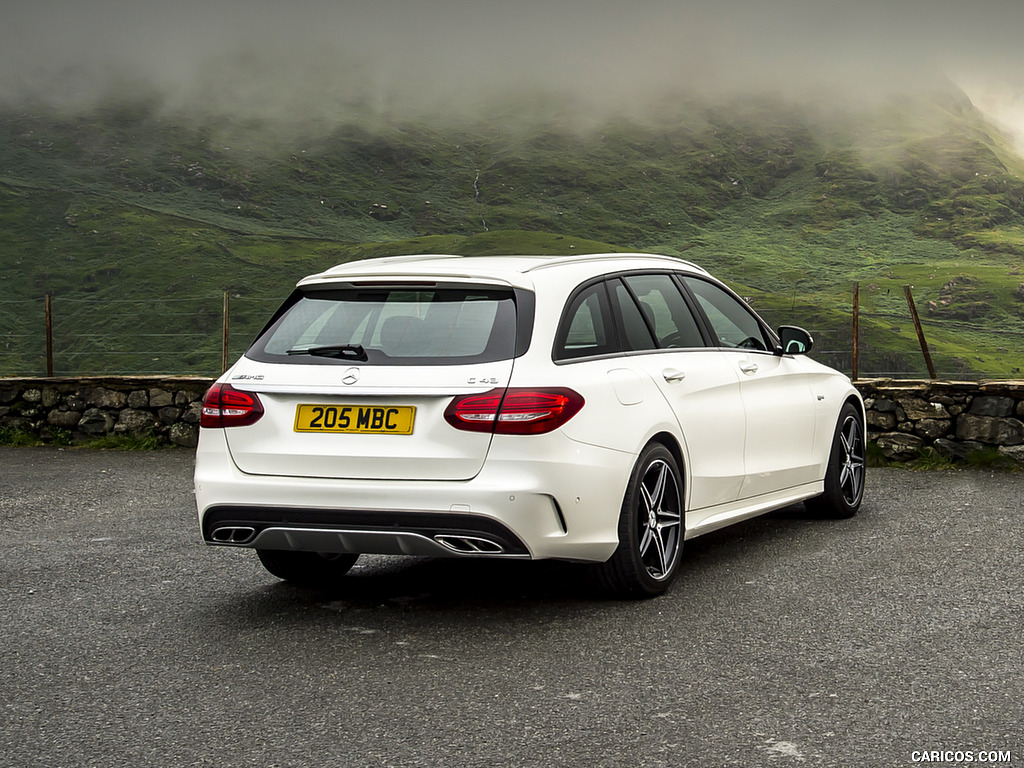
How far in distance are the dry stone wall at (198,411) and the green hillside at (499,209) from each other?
48777 mm

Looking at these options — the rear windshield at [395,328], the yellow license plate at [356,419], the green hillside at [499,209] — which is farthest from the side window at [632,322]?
the green hillside at [499,209]

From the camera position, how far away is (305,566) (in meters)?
6.32

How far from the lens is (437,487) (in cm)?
504

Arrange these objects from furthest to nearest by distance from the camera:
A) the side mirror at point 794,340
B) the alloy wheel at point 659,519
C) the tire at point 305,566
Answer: the side mirror at point 794,340 < the tire at point 305,566 < the alloy wheel at point 659,519

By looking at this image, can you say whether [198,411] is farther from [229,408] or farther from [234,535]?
[234,535]

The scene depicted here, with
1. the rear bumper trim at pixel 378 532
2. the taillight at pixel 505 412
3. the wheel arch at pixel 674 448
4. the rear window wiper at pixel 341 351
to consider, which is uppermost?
the rear window wiper at pixel 341 351

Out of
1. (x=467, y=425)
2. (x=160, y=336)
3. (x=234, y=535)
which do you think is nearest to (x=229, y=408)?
(x=234, y=535)

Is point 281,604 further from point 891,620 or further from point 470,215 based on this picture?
point 470,215

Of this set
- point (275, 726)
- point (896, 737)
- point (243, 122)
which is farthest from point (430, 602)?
point (243, 122)

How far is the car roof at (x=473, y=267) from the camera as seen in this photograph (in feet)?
18.1

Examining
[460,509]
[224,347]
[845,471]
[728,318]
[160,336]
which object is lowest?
[160,336]

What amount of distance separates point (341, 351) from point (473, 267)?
0.74 m

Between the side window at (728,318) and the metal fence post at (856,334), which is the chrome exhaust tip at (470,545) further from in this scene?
the metal fence post at (856,334)

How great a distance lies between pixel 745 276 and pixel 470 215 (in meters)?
49.2
